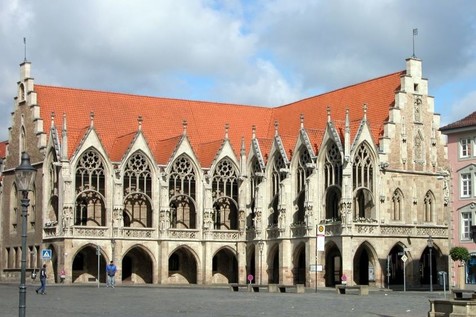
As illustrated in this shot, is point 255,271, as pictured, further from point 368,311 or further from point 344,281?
point 368,311

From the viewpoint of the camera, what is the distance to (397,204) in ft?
244

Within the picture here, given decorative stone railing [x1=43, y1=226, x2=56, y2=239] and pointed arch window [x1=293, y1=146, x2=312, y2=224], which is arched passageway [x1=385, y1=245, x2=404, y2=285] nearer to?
pointed arch window [x1=293, y1=146, x2=312, y2=224]

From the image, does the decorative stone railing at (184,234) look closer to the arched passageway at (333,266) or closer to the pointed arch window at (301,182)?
the pointed arch window at (301,182)

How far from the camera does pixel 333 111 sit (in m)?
81.9

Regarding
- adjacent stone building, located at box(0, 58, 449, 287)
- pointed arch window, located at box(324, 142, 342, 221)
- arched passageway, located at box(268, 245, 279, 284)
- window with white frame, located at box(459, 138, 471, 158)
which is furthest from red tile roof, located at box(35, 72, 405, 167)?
window with white frame, located at box(459, 138, 471, 158)

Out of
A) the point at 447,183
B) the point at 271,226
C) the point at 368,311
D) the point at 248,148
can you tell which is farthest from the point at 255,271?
the point at 368,311

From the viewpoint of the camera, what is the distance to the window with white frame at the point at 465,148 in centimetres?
6581

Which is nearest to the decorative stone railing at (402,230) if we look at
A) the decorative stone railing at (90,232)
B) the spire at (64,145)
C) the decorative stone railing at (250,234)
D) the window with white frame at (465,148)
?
the window with white frame at (465,148)

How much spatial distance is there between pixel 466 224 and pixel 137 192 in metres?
27.1

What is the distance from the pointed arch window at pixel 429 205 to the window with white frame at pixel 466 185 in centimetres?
1027

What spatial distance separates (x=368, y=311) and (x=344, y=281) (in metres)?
34.4

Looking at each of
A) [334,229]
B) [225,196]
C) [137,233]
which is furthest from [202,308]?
[225,196]

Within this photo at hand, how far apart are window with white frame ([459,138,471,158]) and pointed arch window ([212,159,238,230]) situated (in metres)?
23.2

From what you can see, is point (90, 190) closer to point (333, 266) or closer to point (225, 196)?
point (225, 196)
